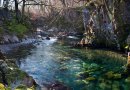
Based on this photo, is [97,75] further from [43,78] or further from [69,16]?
[69,16]

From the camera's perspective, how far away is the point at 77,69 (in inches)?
673

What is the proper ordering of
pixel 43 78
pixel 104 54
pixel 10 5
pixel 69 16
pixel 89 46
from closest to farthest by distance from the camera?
pixel 43 78 < pixel 104 54 < pixel 89 46 < pixel 10 5 < pixel 69 16

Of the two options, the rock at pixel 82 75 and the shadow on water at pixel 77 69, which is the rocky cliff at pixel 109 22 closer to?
the shadow on water at pixel 77 69

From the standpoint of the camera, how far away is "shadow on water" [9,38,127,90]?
544 inches

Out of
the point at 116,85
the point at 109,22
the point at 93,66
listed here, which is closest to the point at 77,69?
the point at 93,66

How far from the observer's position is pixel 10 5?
3809 centimetres

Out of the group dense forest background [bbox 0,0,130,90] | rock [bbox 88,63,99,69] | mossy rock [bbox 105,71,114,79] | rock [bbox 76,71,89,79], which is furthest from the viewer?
rock [bbox 88,63,99,69]

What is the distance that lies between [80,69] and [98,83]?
3358 mm

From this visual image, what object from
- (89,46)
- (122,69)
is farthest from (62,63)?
(89,46)

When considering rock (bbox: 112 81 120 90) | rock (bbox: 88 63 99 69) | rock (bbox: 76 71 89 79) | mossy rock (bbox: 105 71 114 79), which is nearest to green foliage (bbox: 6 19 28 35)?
Answer: rock (bbox: 88 63 99 69)

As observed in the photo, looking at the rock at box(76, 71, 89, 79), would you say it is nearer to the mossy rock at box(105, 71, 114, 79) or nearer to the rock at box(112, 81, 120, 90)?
the mossy rock at box(105, 71, 114, 79)

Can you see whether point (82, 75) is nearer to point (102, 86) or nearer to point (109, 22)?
point (102, 86)

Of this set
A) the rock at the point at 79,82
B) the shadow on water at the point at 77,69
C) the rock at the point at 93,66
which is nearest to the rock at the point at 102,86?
the shadow on water at the point at 77,69

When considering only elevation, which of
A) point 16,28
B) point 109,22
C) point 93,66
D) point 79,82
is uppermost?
point 109,22
